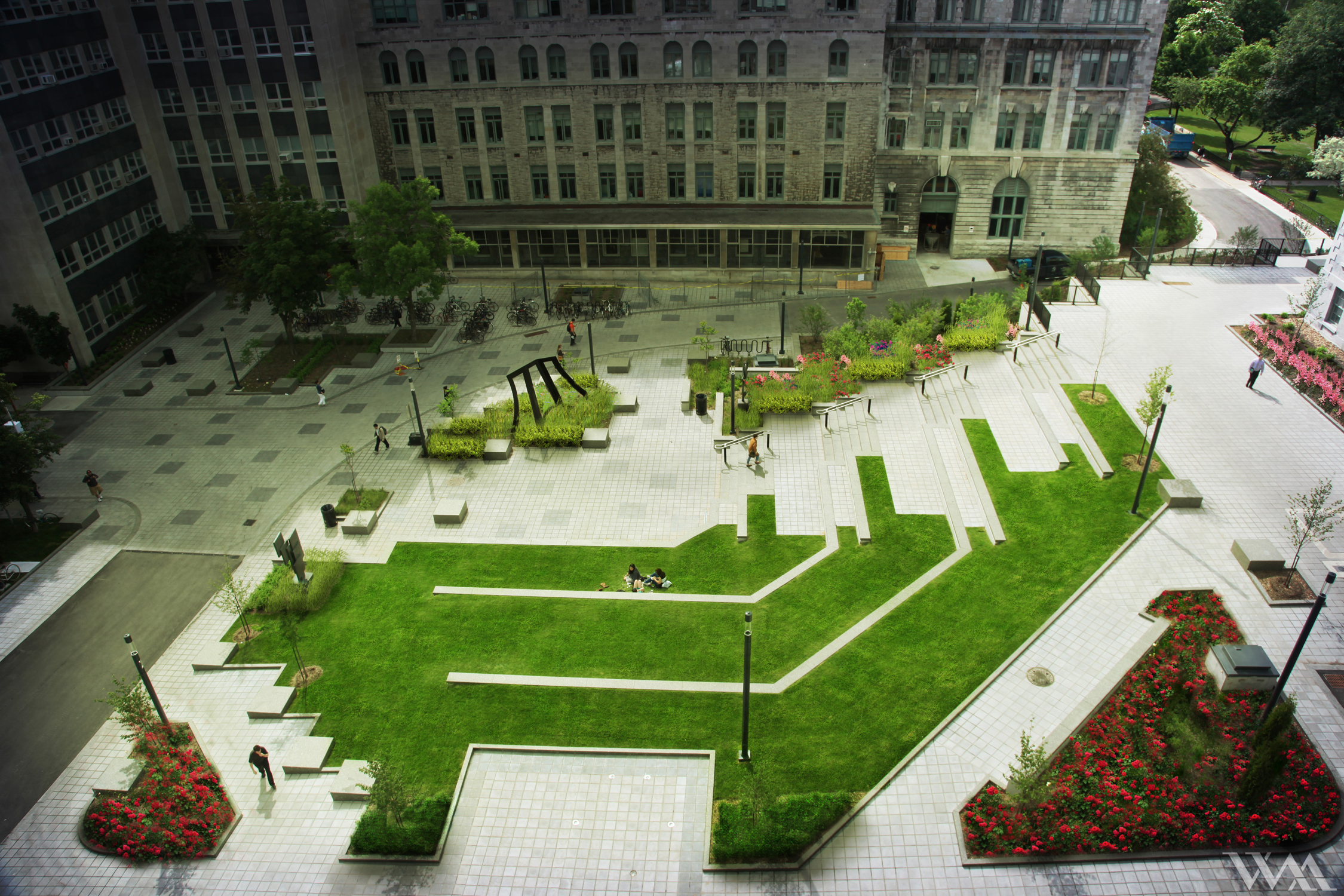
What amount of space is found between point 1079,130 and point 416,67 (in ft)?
139

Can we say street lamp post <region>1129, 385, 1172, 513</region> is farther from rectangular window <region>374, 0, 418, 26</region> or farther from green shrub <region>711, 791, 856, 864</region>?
rectangular window <region>374, 0, 418, 26</region>

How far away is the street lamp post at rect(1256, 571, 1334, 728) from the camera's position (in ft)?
76.1

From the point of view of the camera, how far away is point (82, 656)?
31359mm

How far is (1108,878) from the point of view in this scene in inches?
892

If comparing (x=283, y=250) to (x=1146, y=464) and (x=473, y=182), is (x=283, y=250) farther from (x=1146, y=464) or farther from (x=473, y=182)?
A: (x=1146, y=464)

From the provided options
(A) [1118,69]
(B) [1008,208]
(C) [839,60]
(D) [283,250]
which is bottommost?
(B) [1008,208]

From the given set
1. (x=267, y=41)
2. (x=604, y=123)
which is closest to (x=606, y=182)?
(x=604, y=123)

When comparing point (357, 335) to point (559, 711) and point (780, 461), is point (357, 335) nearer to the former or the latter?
point (780, 461)

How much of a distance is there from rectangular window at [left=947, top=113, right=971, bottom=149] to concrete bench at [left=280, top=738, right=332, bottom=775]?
168 ft

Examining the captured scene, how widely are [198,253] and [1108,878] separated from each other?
58767 mm

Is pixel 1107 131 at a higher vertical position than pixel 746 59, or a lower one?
lower

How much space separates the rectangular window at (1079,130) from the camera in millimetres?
56562

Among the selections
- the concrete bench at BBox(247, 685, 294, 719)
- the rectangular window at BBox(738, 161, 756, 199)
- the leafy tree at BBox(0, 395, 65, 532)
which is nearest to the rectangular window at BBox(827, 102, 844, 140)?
the rectangular window at BBox(738, 161, 756, 199)

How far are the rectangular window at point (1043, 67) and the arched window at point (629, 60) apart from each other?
2448 centimetres
